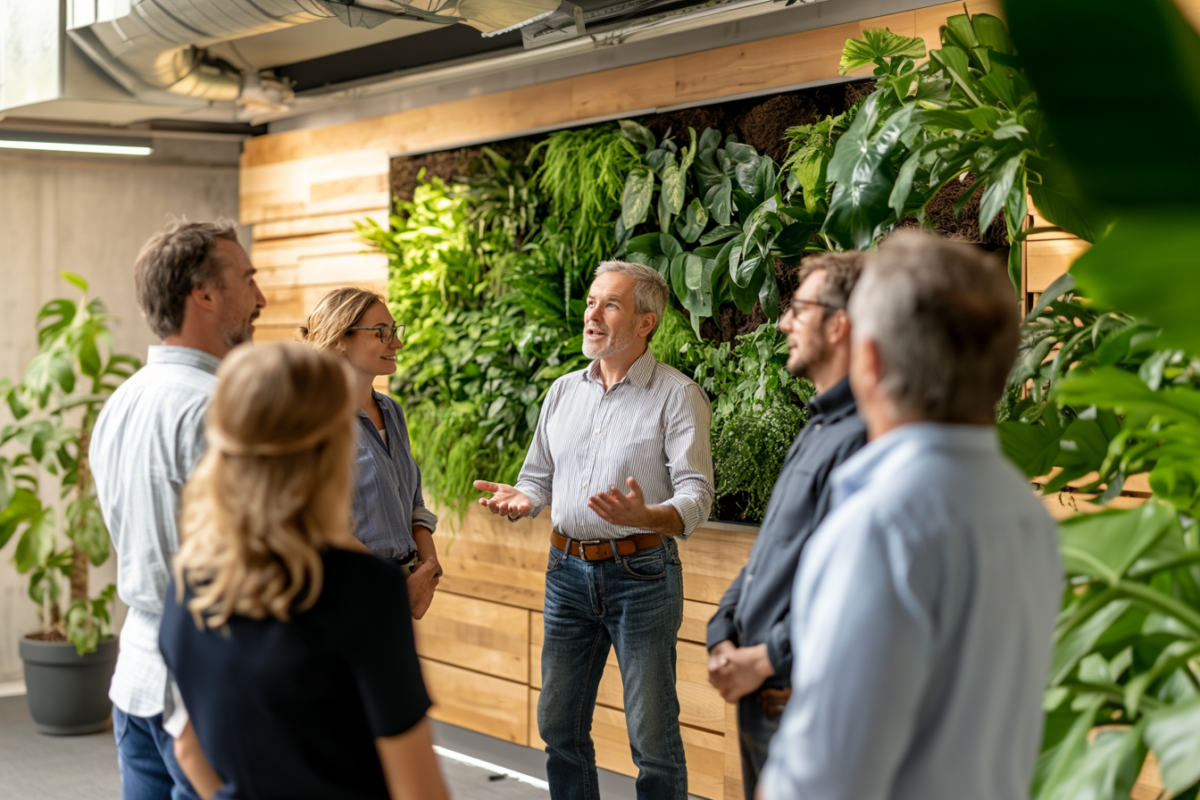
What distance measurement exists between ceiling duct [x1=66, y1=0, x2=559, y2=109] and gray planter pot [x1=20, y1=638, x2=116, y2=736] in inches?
95.9

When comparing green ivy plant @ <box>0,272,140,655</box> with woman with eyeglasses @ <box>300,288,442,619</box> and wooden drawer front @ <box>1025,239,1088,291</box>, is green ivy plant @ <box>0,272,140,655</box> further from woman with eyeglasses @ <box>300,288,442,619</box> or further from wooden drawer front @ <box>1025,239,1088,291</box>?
wooden drawer front @ <box>1025,239,1088,291</box>

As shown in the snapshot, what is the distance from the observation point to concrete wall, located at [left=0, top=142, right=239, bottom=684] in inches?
224

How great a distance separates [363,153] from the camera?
508cm

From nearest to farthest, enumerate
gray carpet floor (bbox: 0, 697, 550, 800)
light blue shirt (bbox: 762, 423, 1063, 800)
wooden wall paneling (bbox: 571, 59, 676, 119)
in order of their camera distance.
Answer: light blue shirt (bbox: 762, 423, 1063, 800) < wooden wall paneling (bbox: 571, 59, 676, 119) < gray carpet floor (bbox: 0, 697, 550, 800)

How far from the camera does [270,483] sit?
1.31 meters

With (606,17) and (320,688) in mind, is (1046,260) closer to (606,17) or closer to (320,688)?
(606,17)

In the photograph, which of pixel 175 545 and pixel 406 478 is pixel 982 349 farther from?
pixel 406 478

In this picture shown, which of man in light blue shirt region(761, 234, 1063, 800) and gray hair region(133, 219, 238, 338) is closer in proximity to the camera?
man in light blue shirt region(761, 234, 1063, 800)

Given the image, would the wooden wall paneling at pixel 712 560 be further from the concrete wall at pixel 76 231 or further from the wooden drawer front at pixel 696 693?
the concrete wall at pixel 76 231

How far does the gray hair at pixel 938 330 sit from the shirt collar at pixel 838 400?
0.80m

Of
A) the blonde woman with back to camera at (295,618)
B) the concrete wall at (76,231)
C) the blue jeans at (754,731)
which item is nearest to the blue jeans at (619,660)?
the blue jeans at (754,731)

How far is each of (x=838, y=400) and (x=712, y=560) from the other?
6.23 feet

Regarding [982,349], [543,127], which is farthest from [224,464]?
[543,127]

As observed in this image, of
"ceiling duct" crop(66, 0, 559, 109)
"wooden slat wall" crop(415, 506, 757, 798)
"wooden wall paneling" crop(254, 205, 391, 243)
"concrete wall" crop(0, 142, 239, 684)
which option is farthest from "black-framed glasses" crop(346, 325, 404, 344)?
"concrete wall" crop(0, 142, 239, 684)
